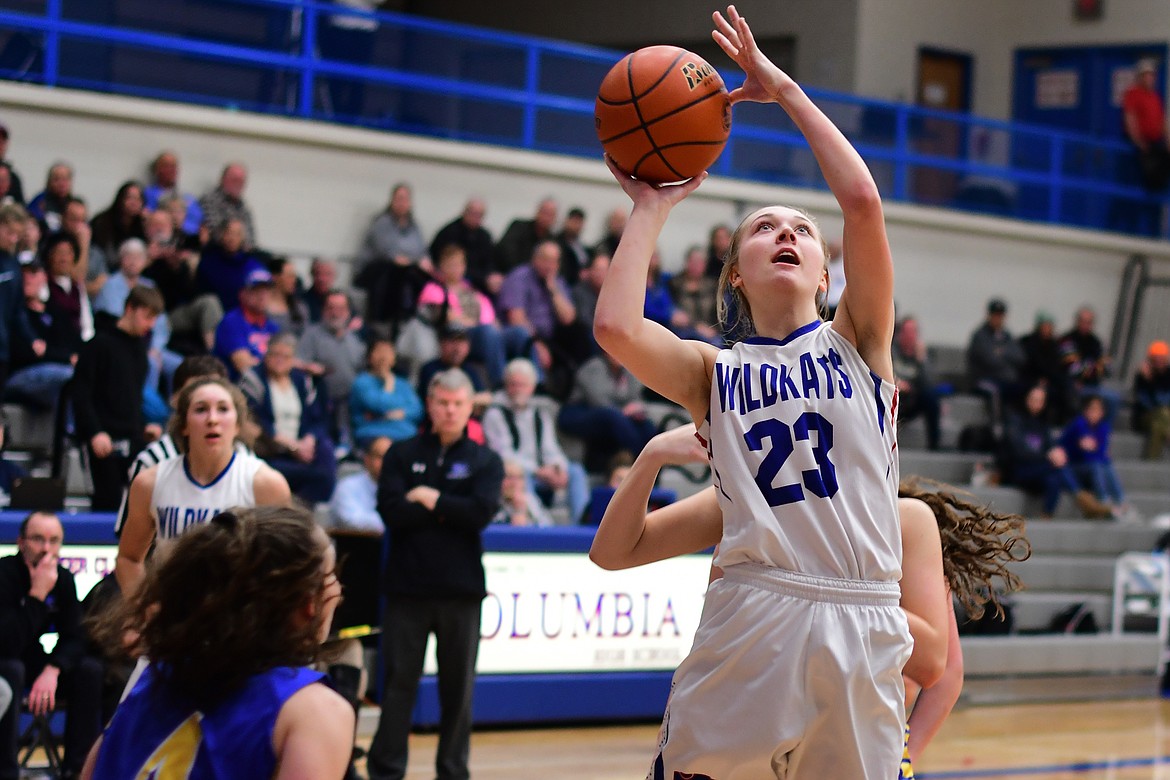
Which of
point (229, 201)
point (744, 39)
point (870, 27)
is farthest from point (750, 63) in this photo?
point (870, 27)

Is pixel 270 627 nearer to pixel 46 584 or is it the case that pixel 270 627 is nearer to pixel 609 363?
pixel 46 584

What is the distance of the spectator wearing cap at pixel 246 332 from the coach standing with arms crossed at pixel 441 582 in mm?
3130

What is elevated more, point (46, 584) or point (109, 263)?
point (109, 263)

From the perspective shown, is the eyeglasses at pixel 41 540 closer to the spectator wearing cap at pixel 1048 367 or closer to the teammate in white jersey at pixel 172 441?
the teammate in white jersey at pixel 172 441

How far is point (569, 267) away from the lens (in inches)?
498

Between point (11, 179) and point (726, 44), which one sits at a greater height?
point (11, 179)

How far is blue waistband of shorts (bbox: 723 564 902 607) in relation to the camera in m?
2.62

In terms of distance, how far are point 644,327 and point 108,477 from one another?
6206 mm

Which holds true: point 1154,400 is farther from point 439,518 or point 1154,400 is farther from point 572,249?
point 439,518

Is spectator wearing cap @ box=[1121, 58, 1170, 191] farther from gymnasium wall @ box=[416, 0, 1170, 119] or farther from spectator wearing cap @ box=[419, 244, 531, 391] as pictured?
spectator wearing cap @ box=[419, 244, 531, 391]

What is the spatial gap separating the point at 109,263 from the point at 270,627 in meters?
8.98

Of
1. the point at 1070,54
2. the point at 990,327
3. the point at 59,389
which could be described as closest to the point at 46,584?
the point at 59,389

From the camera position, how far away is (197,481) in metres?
4.86

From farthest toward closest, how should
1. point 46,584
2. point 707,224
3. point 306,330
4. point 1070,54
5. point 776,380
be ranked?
1. point 1070,54
2. point 707,224
3. point 306,330
4. point 46,584
5. point 776,380
